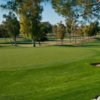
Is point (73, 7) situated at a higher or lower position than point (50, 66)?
higher

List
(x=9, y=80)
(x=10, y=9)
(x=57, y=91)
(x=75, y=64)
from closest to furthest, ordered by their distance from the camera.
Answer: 1. (x=10, y=9)
2. (x=57, y=91)
3. (x=9, y=80)
4. (x=75, y=64)

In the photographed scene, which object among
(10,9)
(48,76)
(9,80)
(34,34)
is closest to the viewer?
(10,9)

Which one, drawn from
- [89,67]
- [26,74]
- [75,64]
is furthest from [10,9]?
[75,64]

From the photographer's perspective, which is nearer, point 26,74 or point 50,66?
point 26,74

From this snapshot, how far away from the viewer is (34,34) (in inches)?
3479

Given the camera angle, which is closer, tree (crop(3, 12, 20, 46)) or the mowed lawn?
the mowed lawn

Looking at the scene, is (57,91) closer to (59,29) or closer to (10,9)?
(10,9)

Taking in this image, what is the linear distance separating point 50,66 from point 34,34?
6209 centimetres

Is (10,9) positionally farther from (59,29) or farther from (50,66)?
(59,29)

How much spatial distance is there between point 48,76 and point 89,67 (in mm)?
4505

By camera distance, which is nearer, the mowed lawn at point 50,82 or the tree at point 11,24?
the mowed lawn at point 50,82

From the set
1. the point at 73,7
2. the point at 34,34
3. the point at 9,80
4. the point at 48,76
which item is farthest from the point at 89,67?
the point at 34,34

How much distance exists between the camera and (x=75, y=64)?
27844 millimetres

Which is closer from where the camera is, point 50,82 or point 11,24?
point 50,82
